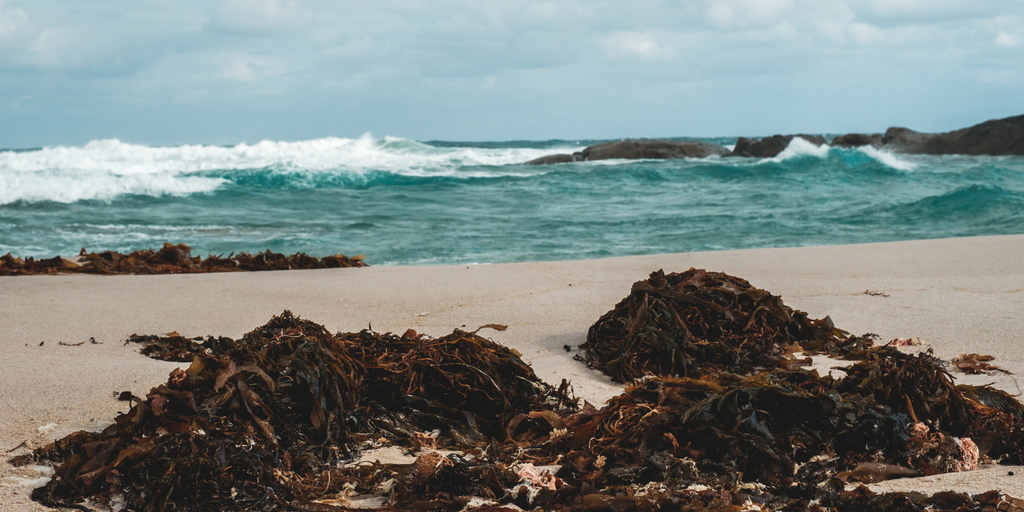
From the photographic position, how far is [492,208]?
14.0 meters

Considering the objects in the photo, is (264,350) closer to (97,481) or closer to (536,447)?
(97,481)

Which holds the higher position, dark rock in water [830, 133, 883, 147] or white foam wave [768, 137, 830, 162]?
dark rock in water [830, 133, 883, 147]

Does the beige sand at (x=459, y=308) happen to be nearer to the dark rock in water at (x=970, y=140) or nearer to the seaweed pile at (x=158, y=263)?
the seaweed pile at (x=158, y=263)

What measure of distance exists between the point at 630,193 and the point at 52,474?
15.5 meters

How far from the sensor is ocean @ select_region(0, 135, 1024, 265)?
913 cm

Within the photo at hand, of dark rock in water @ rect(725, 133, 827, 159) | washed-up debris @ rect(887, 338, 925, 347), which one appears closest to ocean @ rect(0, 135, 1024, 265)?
washed-up debris @ rect(887, 338, 925, 347)

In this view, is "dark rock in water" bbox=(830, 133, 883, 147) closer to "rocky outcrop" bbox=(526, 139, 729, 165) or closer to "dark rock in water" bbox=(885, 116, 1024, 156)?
"dark rock in water" bbox=(885, 116, 1024, 156)

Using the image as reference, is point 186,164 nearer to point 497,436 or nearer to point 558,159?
point 558,159

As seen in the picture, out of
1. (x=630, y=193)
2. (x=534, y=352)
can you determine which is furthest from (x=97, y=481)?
(x=630, y=193)

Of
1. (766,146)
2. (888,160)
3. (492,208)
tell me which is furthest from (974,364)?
(766,146)

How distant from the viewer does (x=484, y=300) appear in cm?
464

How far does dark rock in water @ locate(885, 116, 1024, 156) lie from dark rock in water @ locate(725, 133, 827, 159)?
13.4 feet

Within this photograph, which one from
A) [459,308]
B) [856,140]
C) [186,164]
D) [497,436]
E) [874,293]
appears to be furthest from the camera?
[856,140]

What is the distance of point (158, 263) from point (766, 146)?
30027 mm
